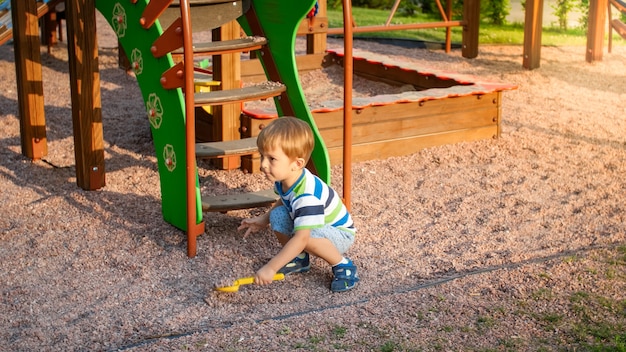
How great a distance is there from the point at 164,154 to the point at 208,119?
4.58ft

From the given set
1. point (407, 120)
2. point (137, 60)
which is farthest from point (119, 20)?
point (407, 120)

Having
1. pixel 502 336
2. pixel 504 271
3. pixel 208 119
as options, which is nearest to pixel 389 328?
pixel 502 336

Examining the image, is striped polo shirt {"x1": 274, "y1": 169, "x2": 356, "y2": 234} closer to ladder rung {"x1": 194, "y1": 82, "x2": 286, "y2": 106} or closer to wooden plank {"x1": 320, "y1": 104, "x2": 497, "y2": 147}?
ladder rung {"x1": 194, "y1": 82, "x2": 286, "y2": 106}

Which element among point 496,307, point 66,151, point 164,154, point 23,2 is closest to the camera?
point 496,307

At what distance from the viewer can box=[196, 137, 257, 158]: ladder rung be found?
4652 millimetres

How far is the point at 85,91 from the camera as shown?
5.27 metres

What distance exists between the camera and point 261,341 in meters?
3.44

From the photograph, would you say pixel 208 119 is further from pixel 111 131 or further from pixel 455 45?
pixel 455 45

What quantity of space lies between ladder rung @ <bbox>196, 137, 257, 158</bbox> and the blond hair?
2.04 ft

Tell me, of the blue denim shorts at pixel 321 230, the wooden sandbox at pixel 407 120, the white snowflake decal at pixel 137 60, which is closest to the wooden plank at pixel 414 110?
the wooden sandbox at pixel 407 120

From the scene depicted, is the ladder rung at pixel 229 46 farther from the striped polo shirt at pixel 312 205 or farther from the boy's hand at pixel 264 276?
the boy's hand at pixel 264 276

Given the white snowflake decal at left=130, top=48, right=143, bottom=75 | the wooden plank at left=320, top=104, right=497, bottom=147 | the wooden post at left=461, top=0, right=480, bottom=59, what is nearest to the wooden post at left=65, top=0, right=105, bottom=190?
the white snowflake decal at left=130, top=48, right=143, bottom=75

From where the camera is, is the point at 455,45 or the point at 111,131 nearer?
the point at 111,131

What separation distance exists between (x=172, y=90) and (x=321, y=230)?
1.00 meters
